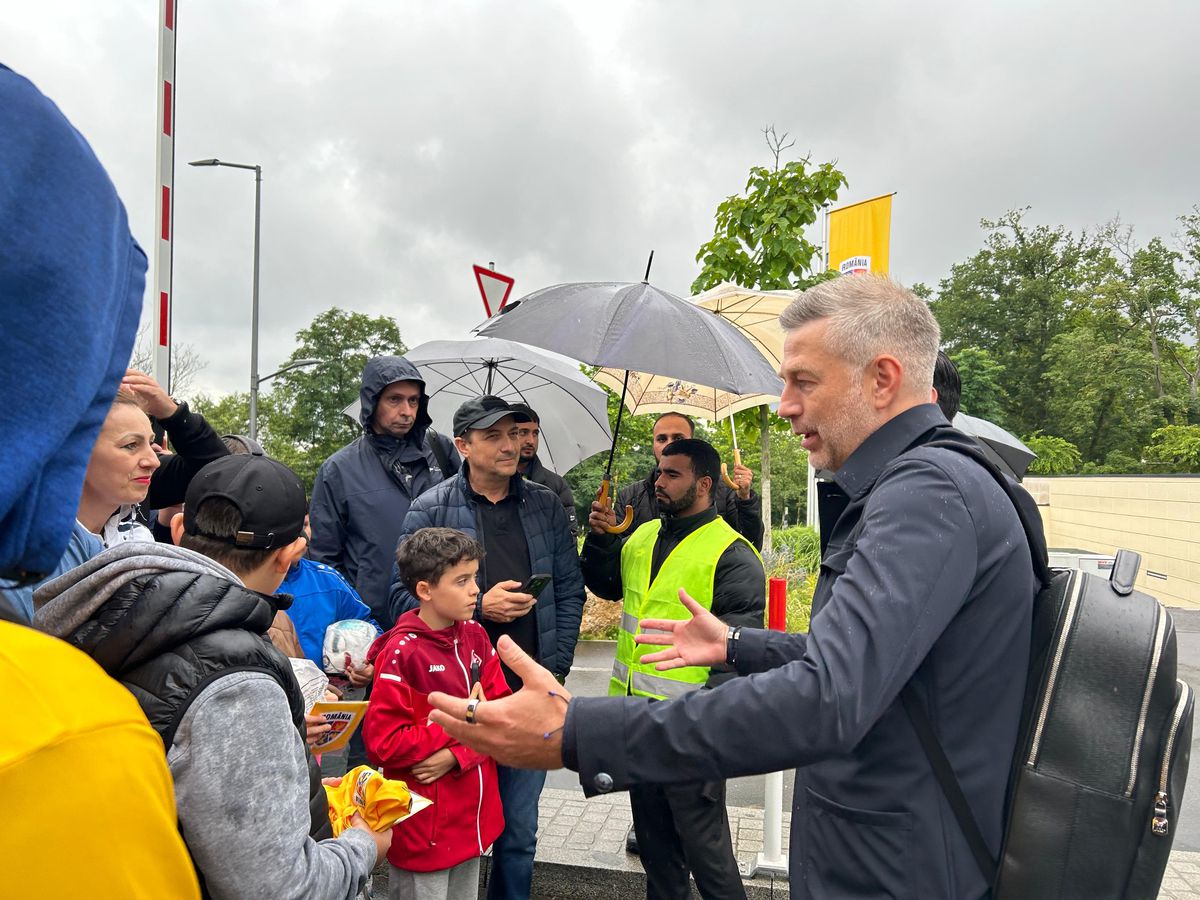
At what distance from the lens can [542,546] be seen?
4.07m

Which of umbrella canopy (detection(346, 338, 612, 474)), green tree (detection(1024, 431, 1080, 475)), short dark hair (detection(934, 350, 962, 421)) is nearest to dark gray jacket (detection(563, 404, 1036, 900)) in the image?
short dark hair (detection(934, 350, 962, 421))

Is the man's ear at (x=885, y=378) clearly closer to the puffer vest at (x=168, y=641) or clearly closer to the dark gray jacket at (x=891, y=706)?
the dark gray jacket at (x=891, y=706)

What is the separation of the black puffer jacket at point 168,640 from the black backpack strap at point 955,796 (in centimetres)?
123

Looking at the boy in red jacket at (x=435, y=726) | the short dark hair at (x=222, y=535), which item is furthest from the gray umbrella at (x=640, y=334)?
the short dark hair at (x=222, y=535)

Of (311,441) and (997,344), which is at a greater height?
(997,344)

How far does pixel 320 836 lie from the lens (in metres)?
1.84

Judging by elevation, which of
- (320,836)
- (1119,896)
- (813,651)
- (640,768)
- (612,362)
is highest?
(612,362)

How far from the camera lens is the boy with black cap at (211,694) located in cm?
137

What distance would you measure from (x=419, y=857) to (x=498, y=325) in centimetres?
233

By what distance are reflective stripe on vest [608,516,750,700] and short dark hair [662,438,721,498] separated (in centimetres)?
24

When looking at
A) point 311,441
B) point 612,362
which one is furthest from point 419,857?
point 311,441

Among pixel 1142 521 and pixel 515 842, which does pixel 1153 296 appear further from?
pixel 515 842

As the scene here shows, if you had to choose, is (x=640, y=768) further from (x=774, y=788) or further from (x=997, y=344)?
(x=997, y=344)

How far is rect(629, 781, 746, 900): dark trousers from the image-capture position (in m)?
3.51
